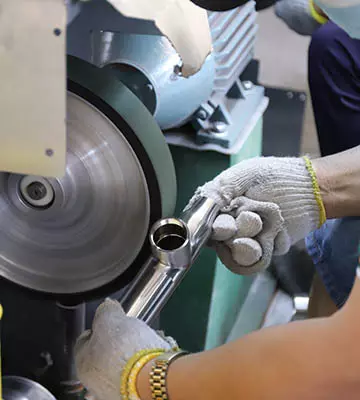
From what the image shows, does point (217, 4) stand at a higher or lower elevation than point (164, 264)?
higher

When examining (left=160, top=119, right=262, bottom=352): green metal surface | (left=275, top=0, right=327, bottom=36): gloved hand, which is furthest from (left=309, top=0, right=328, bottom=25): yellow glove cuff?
(left=160, top=119, right=262, bottom=352): green metal surface

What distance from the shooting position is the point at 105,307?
83cm

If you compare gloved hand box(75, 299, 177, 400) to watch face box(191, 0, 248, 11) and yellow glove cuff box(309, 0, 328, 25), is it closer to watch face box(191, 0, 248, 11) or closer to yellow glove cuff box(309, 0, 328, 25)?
watch face box(191, 0, 248, 11)

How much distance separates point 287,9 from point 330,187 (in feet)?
2.48

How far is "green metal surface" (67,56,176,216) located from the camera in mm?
842

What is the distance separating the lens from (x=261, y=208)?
1021 millimetres

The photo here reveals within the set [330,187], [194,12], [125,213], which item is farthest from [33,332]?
[194,12]

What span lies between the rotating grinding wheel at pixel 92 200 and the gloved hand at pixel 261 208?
12 cm

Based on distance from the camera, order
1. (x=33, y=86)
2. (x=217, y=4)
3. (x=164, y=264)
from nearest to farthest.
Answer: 1. (x=33, y=86)
2. (x=217, y=4)
3. (x=164, y=264)

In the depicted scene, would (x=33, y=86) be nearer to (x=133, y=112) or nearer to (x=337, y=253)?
(x=133, y=112)

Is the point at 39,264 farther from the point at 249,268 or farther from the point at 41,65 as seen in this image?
the point at 41,65

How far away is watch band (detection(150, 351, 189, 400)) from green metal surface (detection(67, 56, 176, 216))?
232 millimetres

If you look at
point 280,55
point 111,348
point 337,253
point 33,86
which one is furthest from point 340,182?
point 280,55

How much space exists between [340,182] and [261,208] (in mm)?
175
